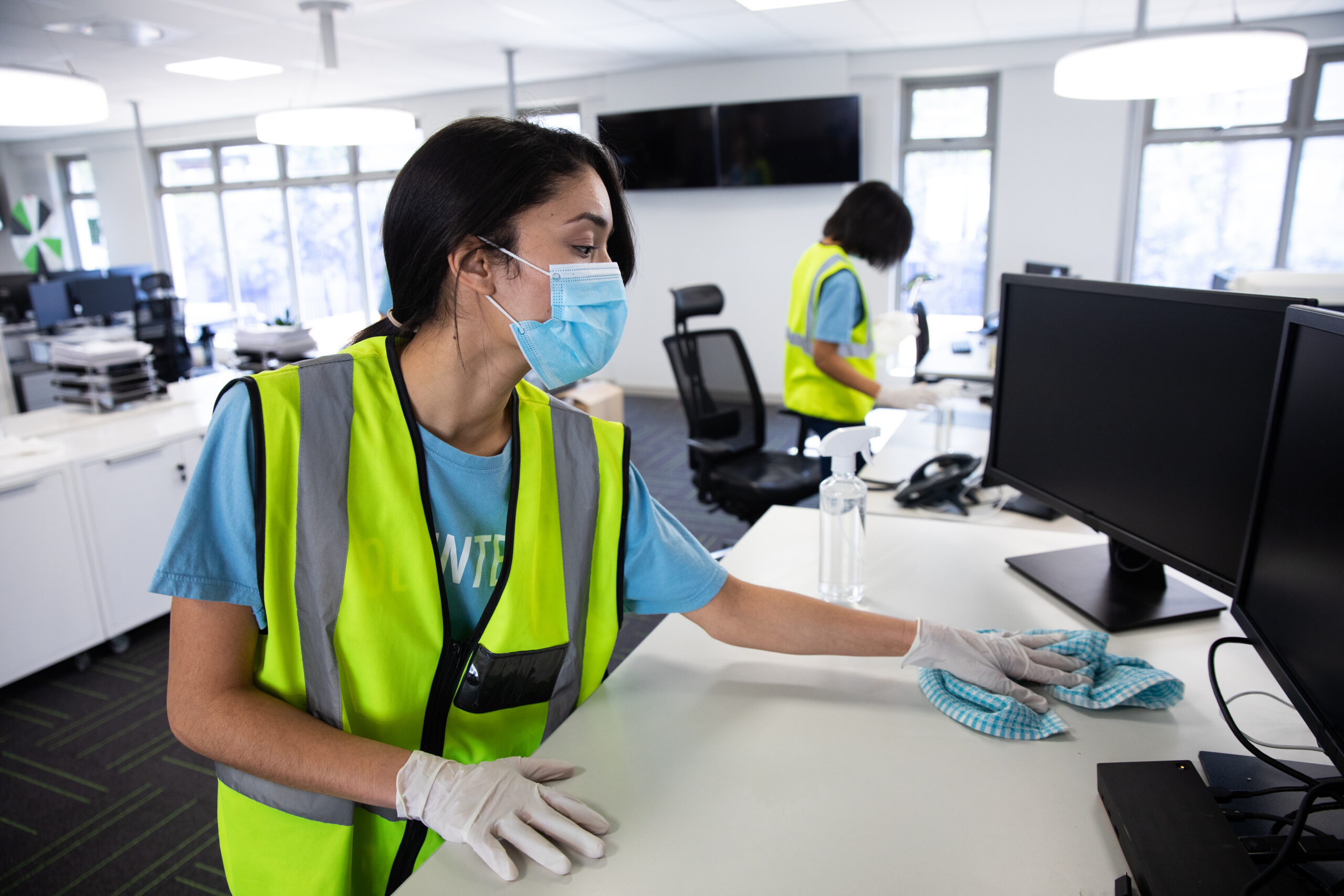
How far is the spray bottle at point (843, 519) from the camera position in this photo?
51.9 inches

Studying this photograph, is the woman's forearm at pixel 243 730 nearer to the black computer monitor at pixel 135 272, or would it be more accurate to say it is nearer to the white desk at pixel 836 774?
the white desk at pixel 836 774

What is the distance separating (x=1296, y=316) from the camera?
33.3 inches

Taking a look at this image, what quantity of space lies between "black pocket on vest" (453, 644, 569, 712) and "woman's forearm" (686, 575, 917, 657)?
0.68ft

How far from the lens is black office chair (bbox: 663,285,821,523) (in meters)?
2.90

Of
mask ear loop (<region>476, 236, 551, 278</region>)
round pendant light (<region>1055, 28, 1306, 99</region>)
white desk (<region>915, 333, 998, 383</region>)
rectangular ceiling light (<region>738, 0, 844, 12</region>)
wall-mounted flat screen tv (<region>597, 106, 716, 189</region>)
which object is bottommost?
white desk (<region>915, 333, 998, 383</region>)

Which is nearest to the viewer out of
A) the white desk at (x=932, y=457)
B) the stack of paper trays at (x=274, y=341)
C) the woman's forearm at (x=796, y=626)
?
the woman's forearm at (x=796, y=626)

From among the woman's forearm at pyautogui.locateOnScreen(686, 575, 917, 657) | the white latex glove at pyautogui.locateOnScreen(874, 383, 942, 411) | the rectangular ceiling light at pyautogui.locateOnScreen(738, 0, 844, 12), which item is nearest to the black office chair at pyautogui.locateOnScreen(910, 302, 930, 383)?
the white latex glove at pyautogui.locateOnScreen(874, 383, 942, 411)

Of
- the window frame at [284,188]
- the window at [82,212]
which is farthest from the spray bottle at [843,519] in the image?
the window at [82,212]

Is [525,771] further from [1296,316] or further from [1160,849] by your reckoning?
[1296,316]

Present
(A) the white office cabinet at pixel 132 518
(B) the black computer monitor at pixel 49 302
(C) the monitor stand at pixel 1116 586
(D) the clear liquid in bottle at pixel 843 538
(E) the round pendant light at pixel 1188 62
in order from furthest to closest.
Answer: (B) the black computer monitor at pixel 49 302 → (A) the white office cabinet at pixel 132 518 → (E) the round pendant light at pixel 1188 62 → (D) the clear liquid in bottle at pixel 843 538 → (C) the monitor stand at pixel 1116 586

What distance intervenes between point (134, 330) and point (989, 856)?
6366 mm

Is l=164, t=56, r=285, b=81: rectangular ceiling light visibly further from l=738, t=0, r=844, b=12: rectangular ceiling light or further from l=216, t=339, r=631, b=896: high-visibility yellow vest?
l=216, t=339, r=631, b=896: high-visibility yellow vest

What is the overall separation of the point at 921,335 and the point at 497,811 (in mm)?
3078

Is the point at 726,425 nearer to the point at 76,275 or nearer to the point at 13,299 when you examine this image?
the point at 13,299
